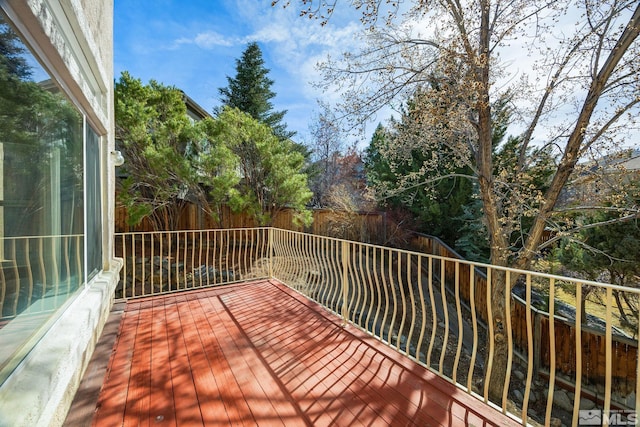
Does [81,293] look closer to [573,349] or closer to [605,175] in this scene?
[605,175]

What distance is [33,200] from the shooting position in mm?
1290

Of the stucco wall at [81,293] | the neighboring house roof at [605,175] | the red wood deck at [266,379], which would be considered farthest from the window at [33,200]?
the neighboring house roof at [605,175]

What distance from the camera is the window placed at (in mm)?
1040

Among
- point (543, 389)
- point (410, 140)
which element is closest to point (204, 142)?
point (410, 140)

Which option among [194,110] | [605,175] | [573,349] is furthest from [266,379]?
[194,110]

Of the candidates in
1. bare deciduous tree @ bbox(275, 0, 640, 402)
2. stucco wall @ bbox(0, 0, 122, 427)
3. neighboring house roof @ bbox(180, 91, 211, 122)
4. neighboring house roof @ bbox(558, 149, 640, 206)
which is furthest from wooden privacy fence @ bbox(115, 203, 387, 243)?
→ stucco wall @ bbox(0, 0, 122, 427)

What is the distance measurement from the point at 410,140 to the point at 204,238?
7062 millimetres

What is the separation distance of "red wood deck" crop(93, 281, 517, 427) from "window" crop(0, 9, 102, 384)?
0.90m

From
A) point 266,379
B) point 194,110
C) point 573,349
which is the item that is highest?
point 194,110

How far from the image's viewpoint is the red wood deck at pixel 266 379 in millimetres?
1833

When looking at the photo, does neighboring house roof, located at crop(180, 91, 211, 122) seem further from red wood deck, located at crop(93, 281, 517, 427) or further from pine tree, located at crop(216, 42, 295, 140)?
red wood deck, located at crop(93, 281, 517, 427)

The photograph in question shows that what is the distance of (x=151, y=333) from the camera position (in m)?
2.97

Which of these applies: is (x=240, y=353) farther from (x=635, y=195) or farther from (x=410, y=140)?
(x=635, y=195)

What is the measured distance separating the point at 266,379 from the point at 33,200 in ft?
6.25
